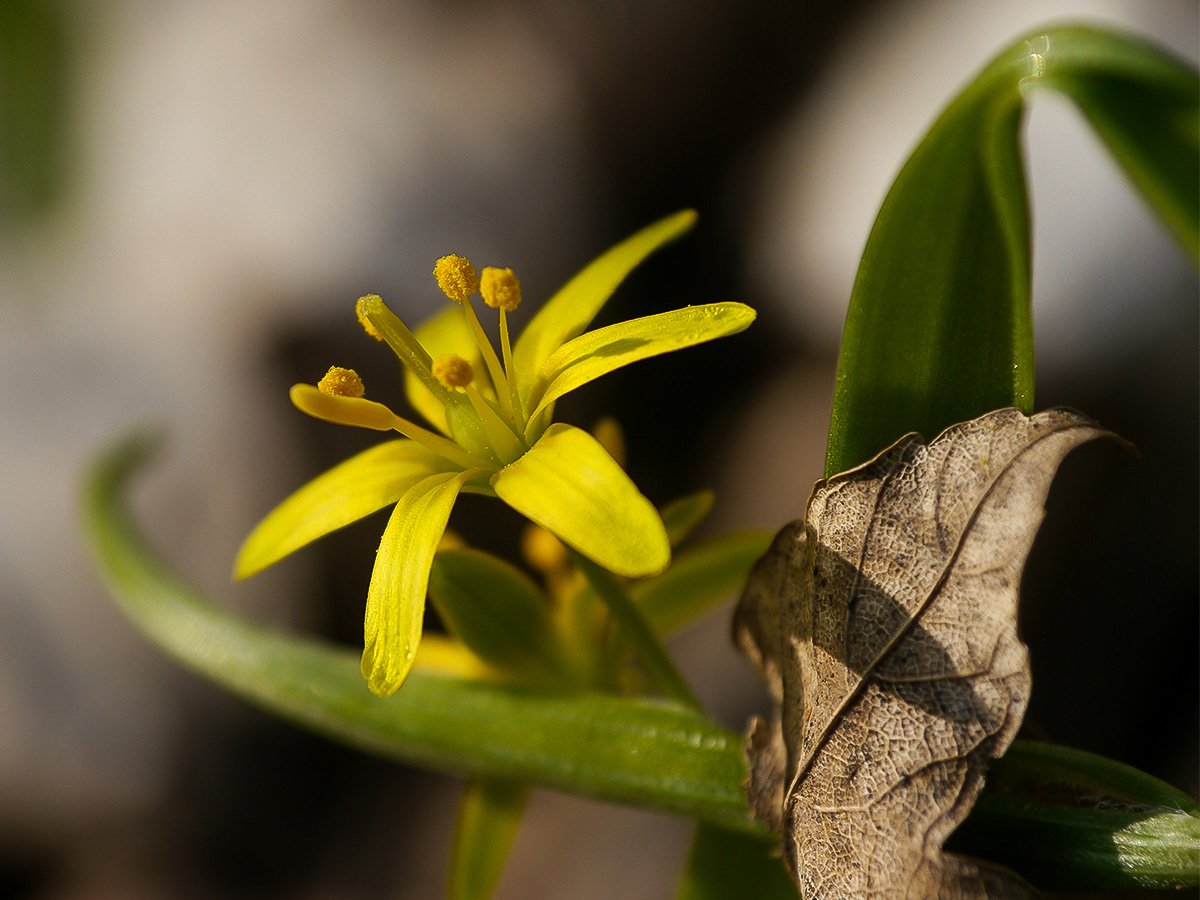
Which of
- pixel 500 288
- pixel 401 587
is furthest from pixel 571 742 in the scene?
pixel 500 288

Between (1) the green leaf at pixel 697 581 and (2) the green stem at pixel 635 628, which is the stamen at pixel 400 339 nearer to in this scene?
(2) the green stem at pixel 635 628

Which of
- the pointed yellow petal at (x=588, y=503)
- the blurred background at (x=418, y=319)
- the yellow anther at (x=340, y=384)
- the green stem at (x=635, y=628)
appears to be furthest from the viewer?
the blurred background at (x=418, y=319)

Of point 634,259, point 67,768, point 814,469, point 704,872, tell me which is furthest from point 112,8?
point 704,872

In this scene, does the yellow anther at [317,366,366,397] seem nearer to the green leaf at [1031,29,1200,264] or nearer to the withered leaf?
the withered leaf

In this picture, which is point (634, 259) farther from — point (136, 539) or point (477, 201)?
point (477, 201)

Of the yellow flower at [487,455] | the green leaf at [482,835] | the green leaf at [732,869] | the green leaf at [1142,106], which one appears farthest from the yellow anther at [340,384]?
the green leaf at [1142,106]

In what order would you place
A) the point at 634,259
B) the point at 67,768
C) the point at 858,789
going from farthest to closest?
the point at 67,768, the point at 634,259, the point at 858,789
